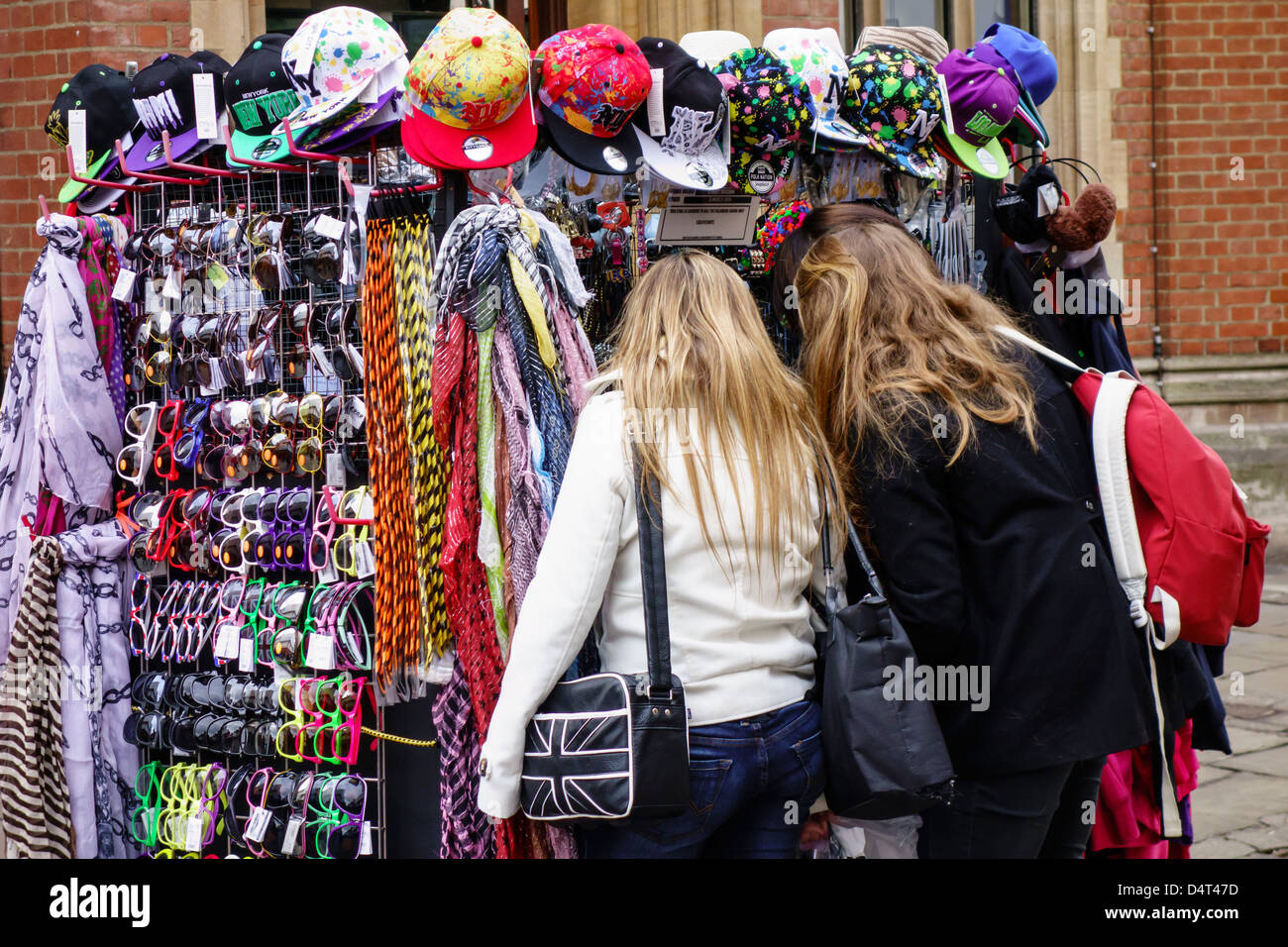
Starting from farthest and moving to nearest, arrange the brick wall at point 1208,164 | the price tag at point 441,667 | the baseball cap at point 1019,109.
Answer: the brick wall at point 1208,164, the baseball cap at point 1019,109, the price tag at point 441,667

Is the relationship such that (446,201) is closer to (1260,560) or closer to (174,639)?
(174,639)

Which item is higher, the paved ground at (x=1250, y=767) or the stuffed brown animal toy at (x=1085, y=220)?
the stuffed brown animal toy at (x=1085, y=220)

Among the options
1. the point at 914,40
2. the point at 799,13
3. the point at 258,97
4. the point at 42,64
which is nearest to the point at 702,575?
the point at 258,97

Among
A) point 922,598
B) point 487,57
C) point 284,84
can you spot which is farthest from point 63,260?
point 922,598

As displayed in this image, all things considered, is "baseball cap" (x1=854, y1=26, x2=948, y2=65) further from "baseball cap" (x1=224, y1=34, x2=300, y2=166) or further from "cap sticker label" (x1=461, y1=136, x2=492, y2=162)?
"baseball cap" (x1=224, y1=34, x2=300, y2=166)

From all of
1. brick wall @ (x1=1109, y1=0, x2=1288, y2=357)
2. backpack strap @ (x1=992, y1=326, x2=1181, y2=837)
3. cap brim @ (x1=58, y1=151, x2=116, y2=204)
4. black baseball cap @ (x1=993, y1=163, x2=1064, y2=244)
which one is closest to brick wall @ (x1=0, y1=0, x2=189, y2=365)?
cap brim @ (x1=58, y1=151, x2=116, y2=204)

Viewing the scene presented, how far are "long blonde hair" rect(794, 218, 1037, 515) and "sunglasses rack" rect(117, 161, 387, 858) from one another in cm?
144

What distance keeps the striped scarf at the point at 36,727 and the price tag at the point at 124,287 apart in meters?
0.79

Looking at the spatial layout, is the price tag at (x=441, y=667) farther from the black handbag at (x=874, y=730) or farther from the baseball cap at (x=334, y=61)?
the baseball cap at (x=334, y=61)

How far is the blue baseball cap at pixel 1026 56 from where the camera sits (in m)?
4.49

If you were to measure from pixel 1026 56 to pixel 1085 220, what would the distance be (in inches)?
25.9

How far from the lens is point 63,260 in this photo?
3.96 metres

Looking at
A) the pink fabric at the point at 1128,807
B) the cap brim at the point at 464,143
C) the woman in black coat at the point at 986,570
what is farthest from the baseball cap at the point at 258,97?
the pink fabric at the point at 1128,807

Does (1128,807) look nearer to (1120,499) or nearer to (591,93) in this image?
(1120,499)
